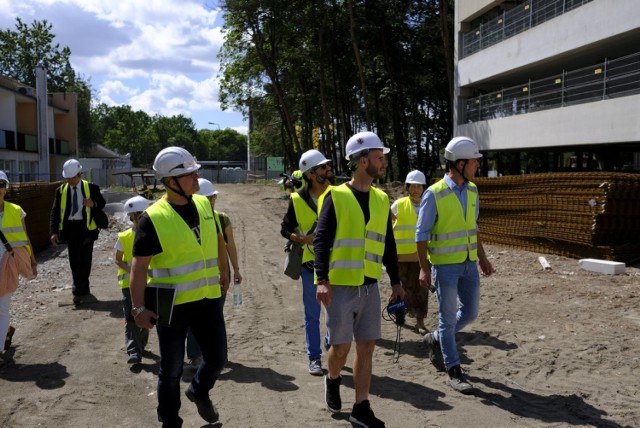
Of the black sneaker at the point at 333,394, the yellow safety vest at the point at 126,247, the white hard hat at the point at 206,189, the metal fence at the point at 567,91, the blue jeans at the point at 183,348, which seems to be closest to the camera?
the blue jeans at the point at 183,348

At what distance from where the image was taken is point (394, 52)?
1532 inches

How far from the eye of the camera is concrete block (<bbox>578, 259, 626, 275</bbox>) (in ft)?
36.3

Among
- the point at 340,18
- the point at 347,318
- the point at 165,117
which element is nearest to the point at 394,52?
the point at 340,18

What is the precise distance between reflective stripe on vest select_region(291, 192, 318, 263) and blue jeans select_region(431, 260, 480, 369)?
1227mm

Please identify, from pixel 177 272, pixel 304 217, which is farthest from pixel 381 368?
pixel 177 272

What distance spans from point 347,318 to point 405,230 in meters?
3.27

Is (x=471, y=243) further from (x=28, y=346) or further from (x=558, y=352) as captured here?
(x=28, y=346)

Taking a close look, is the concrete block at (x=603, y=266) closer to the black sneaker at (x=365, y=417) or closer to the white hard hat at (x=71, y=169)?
the black sneaker at (x=365, y=417)

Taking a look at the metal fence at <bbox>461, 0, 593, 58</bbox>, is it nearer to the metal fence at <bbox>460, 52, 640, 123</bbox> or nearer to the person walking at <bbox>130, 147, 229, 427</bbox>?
the metal fence at <bbox>460, 52, 640, 123</bbox>

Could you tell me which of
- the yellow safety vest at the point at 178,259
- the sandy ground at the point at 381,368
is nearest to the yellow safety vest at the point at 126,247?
the sandy ground at the point at 381,368

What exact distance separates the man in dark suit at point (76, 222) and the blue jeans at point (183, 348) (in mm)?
5411

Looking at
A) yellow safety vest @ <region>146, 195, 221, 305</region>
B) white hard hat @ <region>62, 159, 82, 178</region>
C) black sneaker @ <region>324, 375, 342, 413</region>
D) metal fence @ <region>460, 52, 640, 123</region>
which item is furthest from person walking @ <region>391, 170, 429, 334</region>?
metal fence @ <region>460, 52, 640, 123</region>

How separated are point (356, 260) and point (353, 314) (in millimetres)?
391

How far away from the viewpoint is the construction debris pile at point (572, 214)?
11844mm
